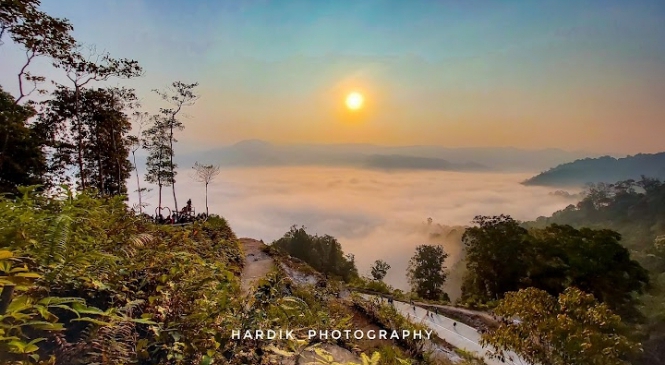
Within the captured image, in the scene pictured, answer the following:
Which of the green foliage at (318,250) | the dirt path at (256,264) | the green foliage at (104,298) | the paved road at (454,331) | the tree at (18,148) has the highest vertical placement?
the tree at (18,148)

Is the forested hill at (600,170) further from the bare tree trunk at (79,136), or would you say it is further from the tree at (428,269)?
the bare tree trunk at (79,136)

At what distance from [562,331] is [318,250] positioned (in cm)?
2960

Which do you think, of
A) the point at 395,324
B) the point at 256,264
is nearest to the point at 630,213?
the point at 256,264

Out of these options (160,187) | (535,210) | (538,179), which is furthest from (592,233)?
(538,179)

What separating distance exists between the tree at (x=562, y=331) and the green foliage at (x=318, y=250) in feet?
87.0

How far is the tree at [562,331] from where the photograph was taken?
4.91 m

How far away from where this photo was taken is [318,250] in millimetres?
33906

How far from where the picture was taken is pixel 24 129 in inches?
508

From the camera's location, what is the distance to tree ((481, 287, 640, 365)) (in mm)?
4906

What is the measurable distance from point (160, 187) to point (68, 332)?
2258cm

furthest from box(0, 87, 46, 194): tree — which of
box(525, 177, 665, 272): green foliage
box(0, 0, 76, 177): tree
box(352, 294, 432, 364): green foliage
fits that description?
box(525, 177, 665, 272): green foliage

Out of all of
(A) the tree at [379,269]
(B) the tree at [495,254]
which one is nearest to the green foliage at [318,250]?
(A) the tree at [379,269]

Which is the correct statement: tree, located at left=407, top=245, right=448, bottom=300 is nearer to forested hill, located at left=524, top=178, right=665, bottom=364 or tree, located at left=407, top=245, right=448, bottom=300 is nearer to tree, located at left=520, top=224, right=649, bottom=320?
tree, located at left=520, top=224, right=649, bottom=320

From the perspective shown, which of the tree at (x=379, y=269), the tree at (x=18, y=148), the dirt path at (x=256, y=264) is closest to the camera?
the dirt path at (x=256, y=264)
